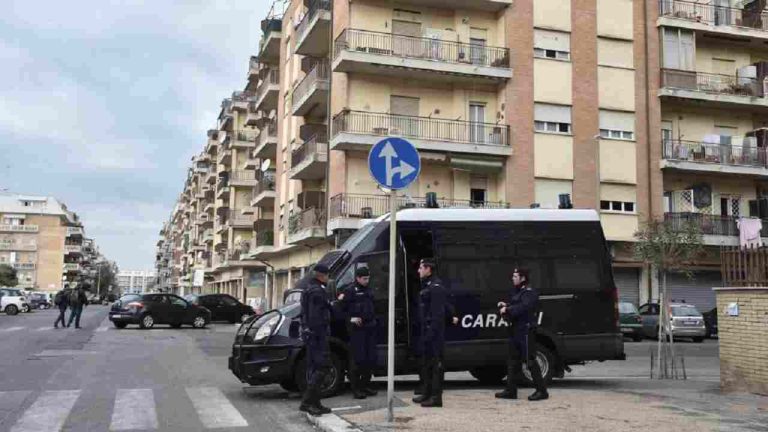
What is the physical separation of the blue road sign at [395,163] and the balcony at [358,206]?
1988 cm

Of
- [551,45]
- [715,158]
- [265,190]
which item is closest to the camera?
[551,45]

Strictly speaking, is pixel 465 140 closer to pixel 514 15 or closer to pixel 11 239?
pixel 514 15

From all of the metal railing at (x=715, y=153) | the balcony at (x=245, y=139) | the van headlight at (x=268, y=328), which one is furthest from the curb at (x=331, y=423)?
the balcony at (x=245, y=139)

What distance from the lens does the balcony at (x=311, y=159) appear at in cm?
3169

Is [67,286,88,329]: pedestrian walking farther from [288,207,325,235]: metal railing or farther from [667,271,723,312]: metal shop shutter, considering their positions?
[667,271,723,312]: metal shop shutter

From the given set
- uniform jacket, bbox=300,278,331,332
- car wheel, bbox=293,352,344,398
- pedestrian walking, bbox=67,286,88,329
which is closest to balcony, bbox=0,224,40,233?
pedestrian walking, bbox=67,286,88,329

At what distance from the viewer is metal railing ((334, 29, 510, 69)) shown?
95.7ft

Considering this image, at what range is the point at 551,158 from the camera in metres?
30.4

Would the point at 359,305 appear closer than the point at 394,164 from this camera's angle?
No

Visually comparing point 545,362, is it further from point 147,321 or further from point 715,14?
point 715,14

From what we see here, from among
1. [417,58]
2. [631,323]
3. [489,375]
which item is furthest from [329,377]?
[417,58]

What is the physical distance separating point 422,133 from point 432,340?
21331 millimetres

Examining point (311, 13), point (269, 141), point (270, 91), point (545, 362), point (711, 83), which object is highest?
point (311, 13)

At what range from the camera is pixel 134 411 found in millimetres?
9023
